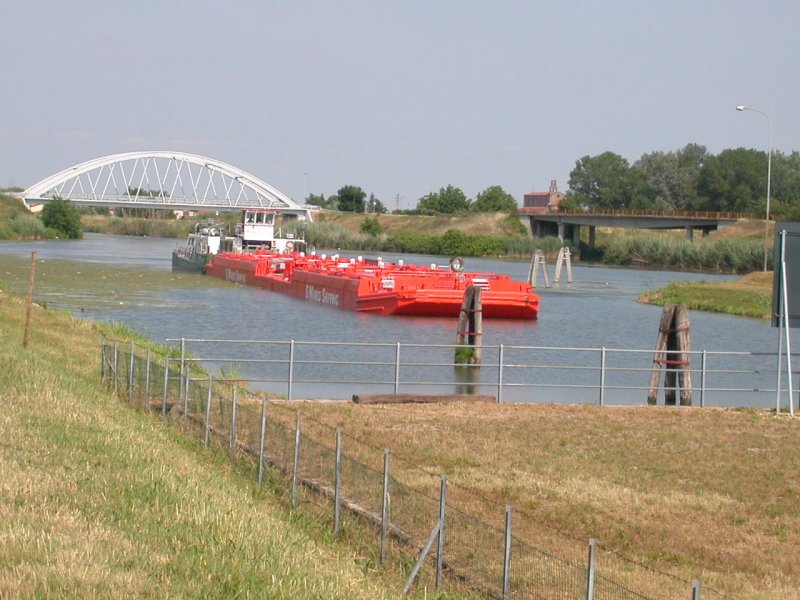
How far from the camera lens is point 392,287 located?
5203 cm

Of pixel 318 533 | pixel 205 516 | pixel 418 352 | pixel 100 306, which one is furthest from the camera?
pixel 100 306

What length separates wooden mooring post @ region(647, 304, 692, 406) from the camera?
1003 inches

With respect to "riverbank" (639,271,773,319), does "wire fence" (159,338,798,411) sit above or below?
Answer: below

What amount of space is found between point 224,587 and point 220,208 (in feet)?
500

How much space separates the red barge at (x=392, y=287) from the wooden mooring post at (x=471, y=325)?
10.4 m

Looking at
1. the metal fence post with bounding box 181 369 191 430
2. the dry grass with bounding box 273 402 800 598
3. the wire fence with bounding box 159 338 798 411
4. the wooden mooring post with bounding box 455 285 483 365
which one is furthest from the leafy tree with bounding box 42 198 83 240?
the metal fence post with bounding box 181 369 191 430

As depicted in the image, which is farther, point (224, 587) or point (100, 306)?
point (100, 306)

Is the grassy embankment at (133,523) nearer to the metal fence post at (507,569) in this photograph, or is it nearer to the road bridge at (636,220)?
the metal fence post at (507,569)

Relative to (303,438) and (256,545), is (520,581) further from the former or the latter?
(303,438)

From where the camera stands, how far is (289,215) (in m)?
167

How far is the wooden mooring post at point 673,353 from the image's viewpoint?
83.6 feet

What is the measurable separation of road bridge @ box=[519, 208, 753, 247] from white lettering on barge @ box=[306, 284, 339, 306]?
62.3 m

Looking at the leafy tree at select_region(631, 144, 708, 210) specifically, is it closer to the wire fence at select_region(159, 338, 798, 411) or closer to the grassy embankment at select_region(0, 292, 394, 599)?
the wire fence at select_region(159, 338, 798, 411)

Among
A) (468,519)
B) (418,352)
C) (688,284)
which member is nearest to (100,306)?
(418,352)
